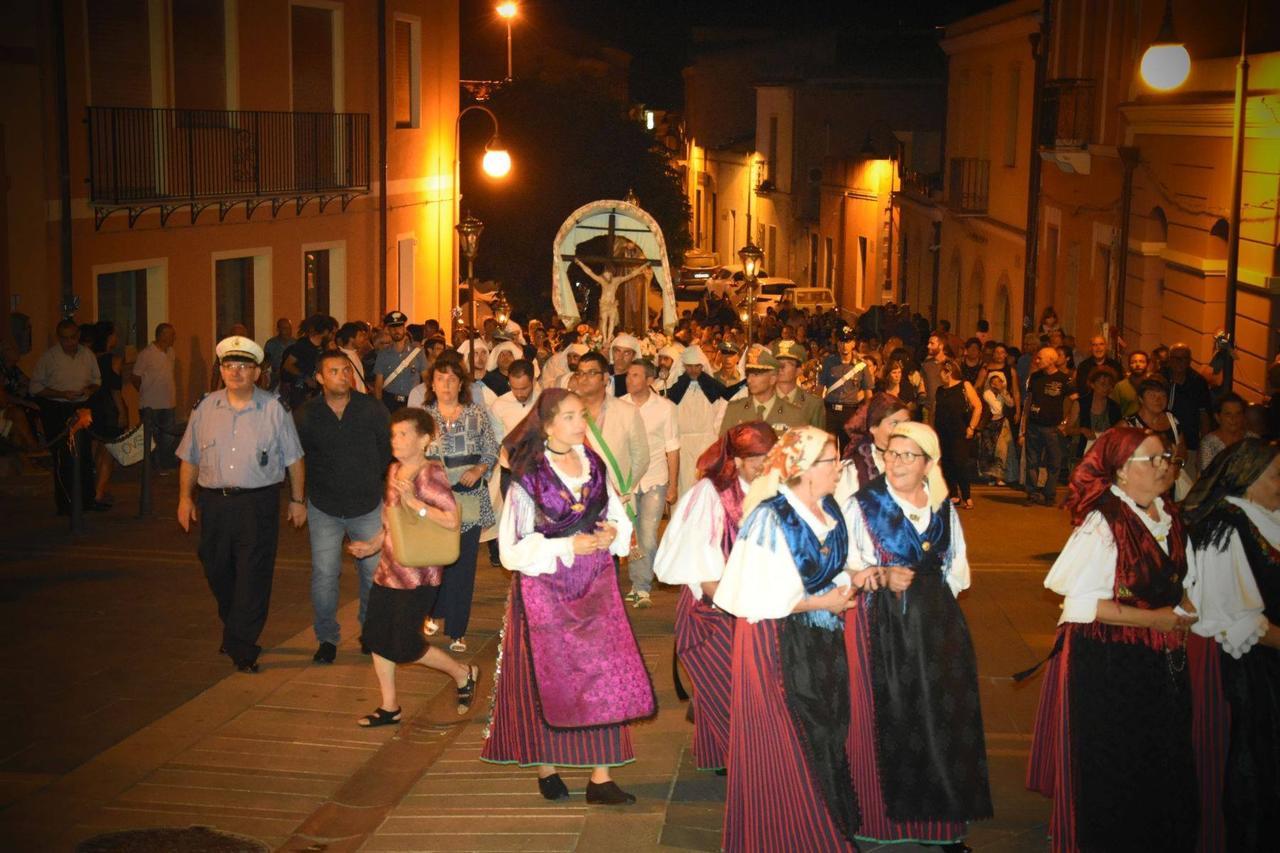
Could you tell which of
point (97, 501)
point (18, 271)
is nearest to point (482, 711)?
point (97, 501)

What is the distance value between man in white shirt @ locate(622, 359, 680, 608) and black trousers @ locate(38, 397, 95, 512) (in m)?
5.54

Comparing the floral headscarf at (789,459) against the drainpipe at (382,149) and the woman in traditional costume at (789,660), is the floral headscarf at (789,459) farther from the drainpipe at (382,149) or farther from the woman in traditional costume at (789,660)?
the drainpipe at (382,149)

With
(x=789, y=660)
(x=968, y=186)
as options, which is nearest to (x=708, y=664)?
(x=789, y=660)

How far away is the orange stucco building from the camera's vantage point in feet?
61.3

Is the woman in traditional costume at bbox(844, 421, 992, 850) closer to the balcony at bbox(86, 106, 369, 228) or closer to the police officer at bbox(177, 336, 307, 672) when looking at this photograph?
the police officer at bbox(177, 336, 307, 672)

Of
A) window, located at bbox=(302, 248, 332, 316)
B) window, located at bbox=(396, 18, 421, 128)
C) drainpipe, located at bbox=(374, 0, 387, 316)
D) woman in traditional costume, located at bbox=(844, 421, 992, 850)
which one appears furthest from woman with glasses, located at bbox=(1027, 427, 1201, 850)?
window, located at bbox=(396, 18, 421, 128)

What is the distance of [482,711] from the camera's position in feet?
30.1

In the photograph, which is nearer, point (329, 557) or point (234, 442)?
point (234, 442)

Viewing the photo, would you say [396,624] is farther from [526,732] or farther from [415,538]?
[526,732]

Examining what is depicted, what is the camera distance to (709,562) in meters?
6.93

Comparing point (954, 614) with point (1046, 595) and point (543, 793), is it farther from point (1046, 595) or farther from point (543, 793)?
point (1046, 595)

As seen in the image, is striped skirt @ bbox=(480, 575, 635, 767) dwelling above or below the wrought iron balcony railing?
below

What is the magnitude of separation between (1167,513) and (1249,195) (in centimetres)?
1424

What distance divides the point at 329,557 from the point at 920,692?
4.32 m
